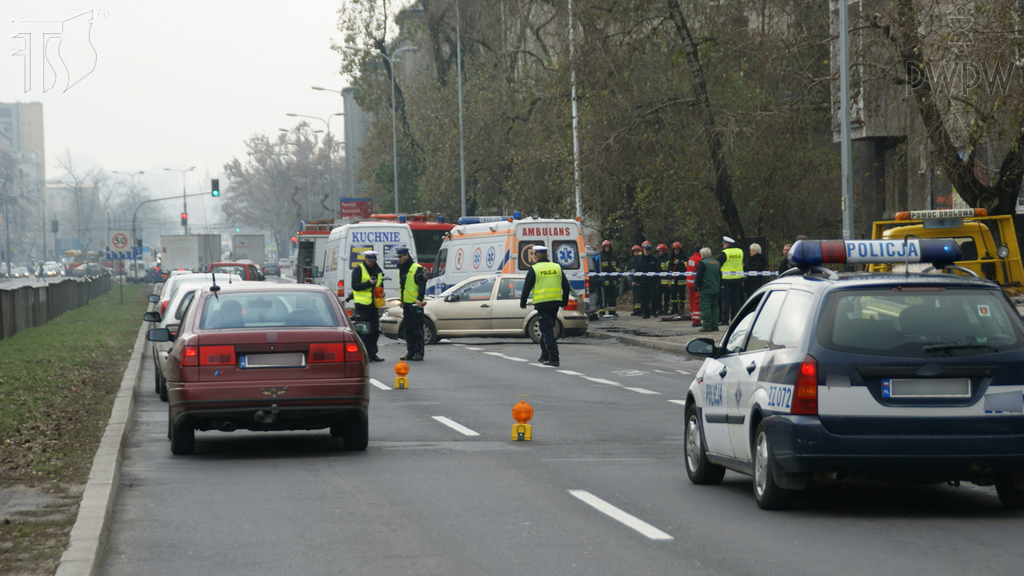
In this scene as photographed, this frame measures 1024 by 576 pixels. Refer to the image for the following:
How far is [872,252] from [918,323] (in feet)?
3.86

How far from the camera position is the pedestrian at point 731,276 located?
2580 cm

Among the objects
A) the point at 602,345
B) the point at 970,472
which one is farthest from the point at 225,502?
the point at 602,345

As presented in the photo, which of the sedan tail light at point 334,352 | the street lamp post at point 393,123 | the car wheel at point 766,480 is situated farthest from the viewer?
the street lamp post at point 393,123

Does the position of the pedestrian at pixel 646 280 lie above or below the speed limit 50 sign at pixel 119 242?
below

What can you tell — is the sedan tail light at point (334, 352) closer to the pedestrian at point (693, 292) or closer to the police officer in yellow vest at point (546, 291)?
the police officer in yellow vest at point (546, 291)

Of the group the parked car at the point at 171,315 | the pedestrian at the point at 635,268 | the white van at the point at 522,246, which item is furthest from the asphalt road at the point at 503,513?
the pedestrian at the point at 635,268

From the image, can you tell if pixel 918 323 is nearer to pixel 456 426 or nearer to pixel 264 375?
pixel 264 375

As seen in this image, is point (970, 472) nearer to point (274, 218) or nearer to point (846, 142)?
point (846, 142)

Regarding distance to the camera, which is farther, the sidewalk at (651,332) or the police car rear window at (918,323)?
the sidewalk at (651,332)

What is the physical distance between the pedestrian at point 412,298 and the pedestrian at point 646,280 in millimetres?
10317

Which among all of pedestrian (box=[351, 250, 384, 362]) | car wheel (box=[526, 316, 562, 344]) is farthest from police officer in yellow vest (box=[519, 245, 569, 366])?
car wheel (box=[526, 316, 562, 344])


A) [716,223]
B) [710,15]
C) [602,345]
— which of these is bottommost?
[602,345]

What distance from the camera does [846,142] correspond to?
21438 mm

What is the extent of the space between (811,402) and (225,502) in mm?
3734
